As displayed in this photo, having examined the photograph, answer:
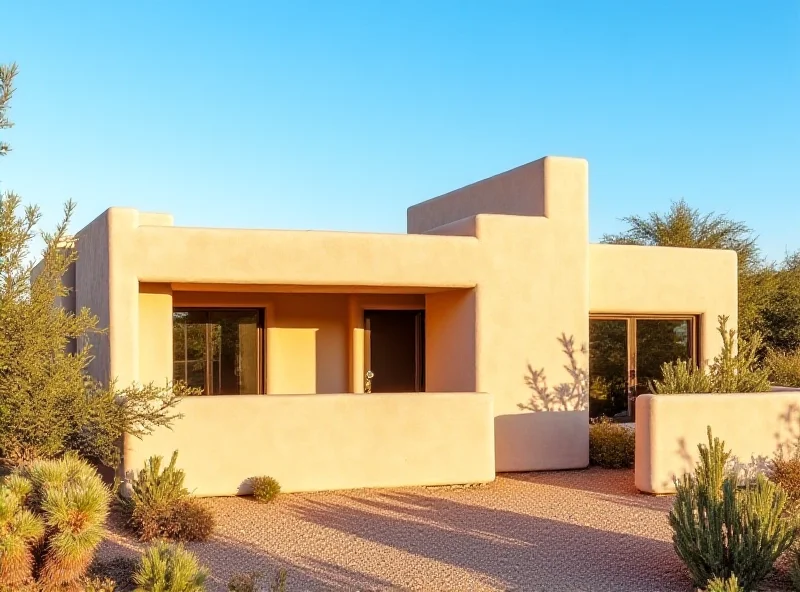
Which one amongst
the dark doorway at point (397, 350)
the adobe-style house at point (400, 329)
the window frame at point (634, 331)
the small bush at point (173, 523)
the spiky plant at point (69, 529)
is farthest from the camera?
the dark doorway at point (397, 350)

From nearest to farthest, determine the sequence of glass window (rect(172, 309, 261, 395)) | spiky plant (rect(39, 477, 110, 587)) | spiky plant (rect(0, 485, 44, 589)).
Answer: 1. spiky plant (rect(0, 485, 44, 589))
2. spiky plant (rect(39, 477, 110, 587))
3. glass window (rect(172, 309, 261, 395))

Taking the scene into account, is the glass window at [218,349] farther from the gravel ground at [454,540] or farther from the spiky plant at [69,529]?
the spiky plant at [69,529]

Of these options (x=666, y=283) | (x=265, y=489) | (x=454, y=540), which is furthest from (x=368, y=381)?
(x=454, y=540)

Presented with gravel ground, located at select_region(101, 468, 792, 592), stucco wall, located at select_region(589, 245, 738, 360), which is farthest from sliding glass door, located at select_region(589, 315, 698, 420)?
gravel ground, located at select_region(101, 468, 792, 592)

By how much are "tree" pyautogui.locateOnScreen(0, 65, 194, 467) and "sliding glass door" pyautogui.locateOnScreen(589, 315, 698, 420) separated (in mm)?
7360

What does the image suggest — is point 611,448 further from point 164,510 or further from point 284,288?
point 164,510

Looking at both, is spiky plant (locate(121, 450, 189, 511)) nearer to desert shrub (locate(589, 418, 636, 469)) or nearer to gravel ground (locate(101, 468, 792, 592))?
gravel ground (locate(101, 468, 792, 592))

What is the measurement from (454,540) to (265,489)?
274 centimetres

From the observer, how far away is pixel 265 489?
33.1 ft

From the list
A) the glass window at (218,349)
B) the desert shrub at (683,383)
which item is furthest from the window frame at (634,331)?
the glass window at (218,349)

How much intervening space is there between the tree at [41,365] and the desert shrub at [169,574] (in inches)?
114

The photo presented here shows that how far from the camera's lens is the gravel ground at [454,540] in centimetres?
717

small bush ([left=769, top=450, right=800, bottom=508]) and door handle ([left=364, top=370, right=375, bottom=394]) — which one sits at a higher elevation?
door handle ([left=364, top=370, right=375, bottom=394])

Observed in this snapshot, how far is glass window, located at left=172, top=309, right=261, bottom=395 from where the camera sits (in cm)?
1394
